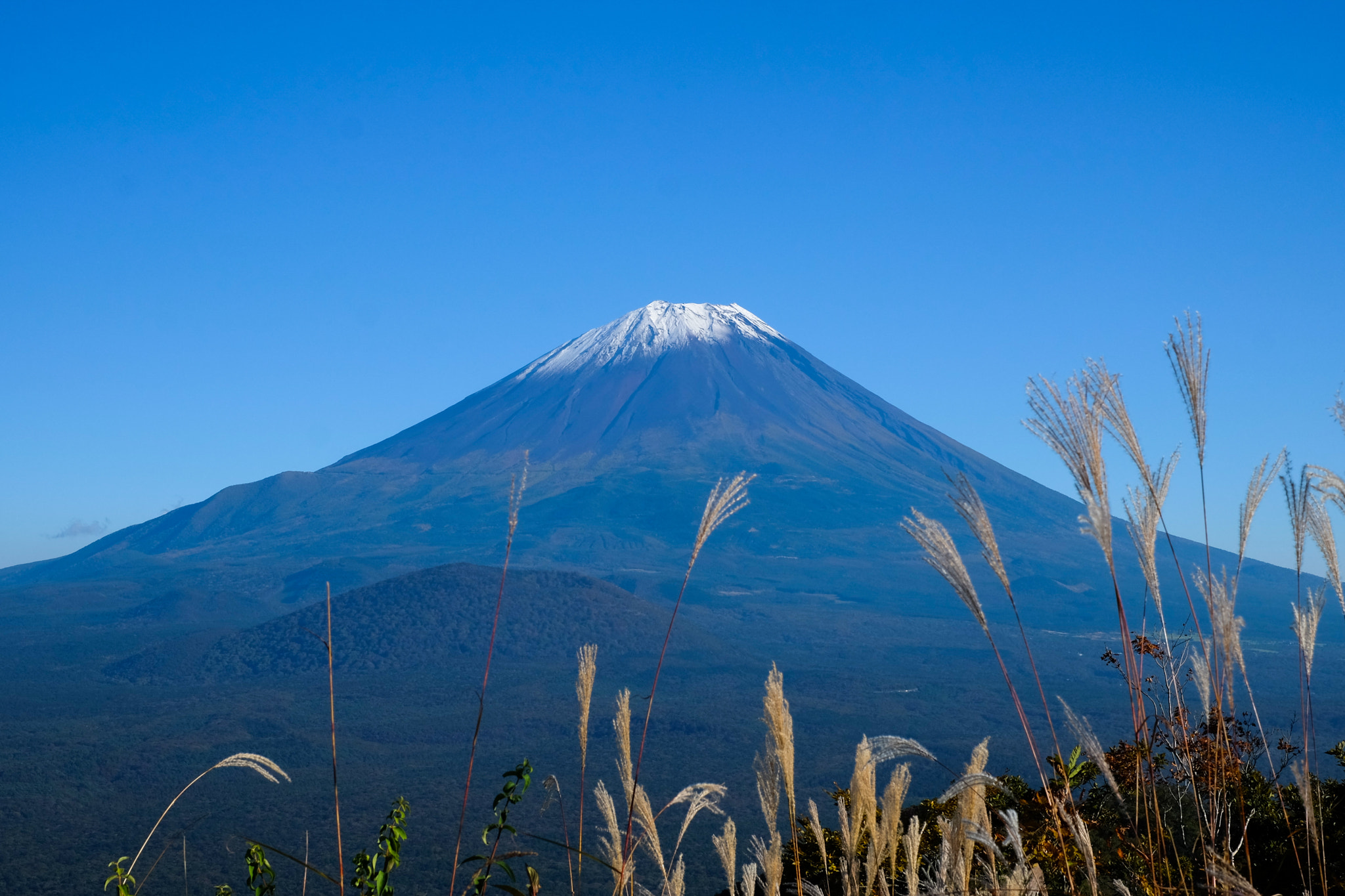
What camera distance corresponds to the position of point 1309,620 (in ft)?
6.96

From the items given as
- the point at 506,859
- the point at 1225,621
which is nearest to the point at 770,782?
the point at 506,859

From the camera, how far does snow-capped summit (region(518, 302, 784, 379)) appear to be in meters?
123

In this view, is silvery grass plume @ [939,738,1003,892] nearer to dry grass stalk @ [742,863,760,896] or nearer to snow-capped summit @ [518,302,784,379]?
dry grass stalk @ [742,863,760,896]

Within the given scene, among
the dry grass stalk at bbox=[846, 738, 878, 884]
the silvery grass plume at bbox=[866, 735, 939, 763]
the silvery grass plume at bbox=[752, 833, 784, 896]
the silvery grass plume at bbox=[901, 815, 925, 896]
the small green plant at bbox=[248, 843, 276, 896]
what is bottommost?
the small green plant at bbox=[248, 843, 276, 896]

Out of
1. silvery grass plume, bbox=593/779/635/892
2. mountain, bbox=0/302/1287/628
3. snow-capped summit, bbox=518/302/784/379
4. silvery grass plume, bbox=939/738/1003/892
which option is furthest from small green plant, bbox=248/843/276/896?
snow-capped summit, bbox=518/302/784/379

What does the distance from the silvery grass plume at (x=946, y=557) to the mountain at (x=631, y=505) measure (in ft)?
186

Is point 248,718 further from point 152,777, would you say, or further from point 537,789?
point 537,789

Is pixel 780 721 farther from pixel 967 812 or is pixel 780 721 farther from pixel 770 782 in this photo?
pixel 967 812

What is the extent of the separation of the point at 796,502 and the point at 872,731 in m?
59.2

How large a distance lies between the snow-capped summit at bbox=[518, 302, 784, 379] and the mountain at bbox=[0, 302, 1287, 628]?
0.44 metres

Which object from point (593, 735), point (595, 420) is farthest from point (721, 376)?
point (593, 735)

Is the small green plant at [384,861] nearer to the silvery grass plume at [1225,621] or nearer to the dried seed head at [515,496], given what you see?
Answer: the dried seed head at [515,496]

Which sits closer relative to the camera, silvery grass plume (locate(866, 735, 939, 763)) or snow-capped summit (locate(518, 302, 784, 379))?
silvery grass plume (locate(866, 735, 939, 763))

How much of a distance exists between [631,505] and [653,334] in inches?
1742
